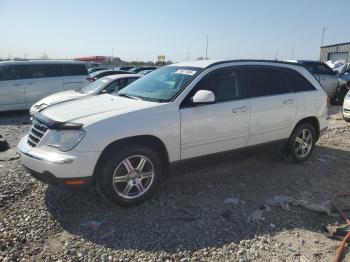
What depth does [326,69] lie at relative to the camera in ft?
44.5

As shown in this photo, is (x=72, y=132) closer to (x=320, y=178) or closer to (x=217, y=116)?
(x=217, y=116)

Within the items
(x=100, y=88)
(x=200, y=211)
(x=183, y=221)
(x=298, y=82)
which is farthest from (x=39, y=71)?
(x=183, y=221)

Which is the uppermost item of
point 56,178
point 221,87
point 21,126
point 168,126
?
point 221,87

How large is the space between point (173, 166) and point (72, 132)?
4.41ft

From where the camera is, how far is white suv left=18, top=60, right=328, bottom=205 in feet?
12.1

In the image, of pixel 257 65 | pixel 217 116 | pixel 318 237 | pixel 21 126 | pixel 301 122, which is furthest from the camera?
pixel 21 126

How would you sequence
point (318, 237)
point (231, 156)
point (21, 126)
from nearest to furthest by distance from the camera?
point (318, 237) → point (231, 156) → point (21, 126)

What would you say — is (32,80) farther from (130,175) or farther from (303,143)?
(303,143)

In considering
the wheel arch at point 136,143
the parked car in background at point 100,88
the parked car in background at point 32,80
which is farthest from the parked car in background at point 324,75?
the wheel arch at point 136,143

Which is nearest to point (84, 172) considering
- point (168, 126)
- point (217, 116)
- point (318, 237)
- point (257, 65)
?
point (168, 126)

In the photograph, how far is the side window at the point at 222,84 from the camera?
459cm

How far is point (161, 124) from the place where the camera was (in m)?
4.08

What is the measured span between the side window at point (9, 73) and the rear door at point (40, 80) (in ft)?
0.71

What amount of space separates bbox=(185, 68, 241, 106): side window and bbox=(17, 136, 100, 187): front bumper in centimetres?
168
